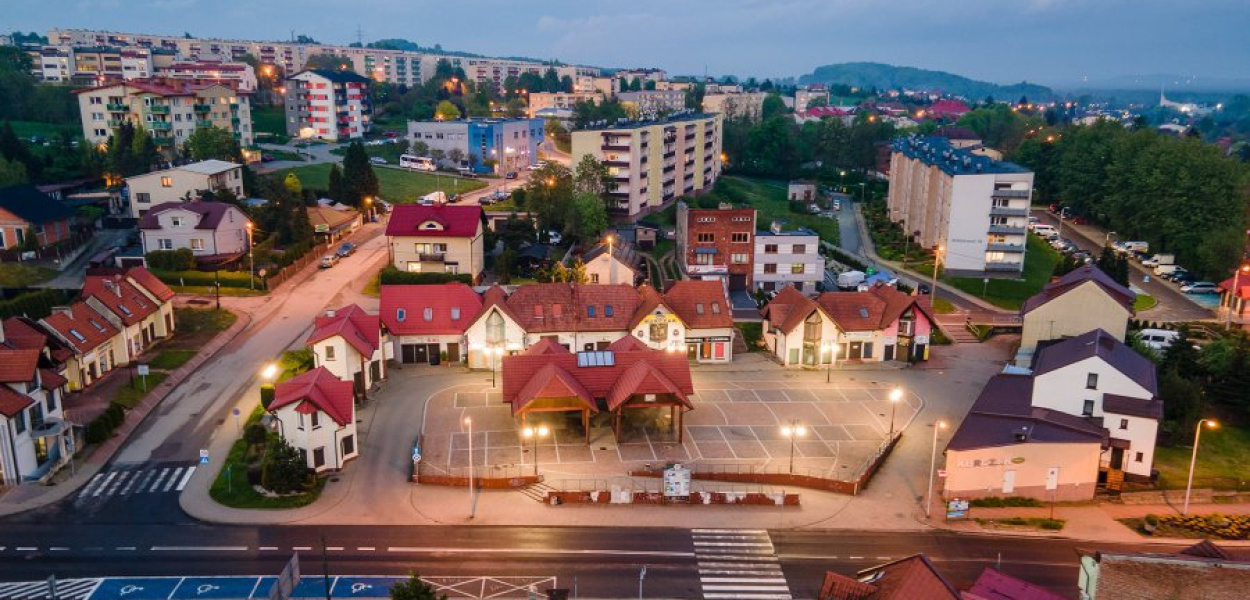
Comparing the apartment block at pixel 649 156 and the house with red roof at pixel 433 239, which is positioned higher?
the apartment block at pixel 649 156

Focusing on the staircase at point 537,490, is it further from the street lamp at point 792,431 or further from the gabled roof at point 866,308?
the gabled roof at point 866,308

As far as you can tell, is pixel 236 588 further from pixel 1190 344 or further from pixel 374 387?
pixel 1190 344

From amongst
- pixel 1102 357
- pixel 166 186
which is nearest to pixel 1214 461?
pixel 1102 357

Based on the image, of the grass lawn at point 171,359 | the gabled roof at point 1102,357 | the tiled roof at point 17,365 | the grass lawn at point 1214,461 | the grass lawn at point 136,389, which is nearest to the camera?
the tiled roof at point 17,365

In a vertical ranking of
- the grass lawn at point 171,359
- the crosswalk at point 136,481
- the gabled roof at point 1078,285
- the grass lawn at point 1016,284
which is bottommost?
the crosswalk at point 136,481

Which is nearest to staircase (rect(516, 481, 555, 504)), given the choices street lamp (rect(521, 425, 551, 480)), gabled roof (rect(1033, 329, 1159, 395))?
street lamp (rect(521, 425, 551, 480))

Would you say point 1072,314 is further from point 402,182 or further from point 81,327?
point 402,182

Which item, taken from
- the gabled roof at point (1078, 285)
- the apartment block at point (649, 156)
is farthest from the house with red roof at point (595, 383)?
the apartment block at point (649, 156)
